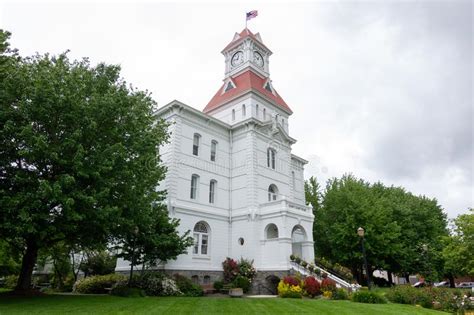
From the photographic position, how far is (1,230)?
48.3 feet

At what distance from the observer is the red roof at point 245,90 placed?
3322cm

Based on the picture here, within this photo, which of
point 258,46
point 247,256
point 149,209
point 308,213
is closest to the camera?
point 149,209

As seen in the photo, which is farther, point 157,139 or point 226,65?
point 226,65

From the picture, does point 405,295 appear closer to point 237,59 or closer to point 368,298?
point 368,298

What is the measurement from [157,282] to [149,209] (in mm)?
5338

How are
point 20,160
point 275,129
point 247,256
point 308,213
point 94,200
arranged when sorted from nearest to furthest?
1. point 94,200
2. point 20,160
3. point 247,256
4. point 308,213
5. point 275,129

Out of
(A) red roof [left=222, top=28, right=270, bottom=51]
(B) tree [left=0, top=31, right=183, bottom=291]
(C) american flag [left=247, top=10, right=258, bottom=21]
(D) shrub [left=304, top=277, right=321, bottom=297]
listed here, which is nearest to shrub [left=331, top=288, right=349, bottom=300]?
(D) shrub [left=304, top=277, right=321, bottom=297]

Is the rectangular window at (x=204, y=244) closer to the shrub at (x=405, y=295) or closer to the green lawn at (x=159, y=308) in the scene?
the green lawn at (x=159, y=308)

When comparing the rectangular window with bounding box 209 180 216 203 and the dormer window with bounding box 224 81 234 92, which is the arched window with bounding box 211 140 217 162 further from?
the dormer window with bounding box 224 81 234 92

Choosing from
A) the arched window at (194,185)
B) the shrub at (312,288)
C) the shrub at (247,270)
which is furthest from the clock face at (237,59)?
the shrub at (312,288)

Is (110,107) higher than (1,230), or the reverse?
(110,107)

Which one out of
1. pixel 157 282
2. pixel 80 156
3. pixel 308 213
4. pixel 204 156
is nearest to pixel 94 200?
pixel 80 156

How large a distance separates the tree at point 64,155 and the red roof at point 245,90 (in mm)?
16408

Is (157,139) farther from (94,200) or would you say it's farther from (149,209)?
(94,200)
